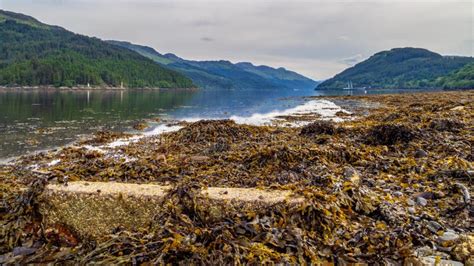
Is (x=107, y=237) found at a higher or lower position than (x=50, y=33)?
lower

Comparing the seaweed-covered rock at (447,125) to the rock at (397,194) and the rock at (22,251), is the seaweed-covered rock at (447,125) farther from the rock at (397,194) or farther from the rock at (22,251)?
the rock at (22,251)

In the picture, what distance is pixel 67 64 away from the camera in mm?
104750

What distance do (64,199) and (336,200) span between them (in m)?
3.19

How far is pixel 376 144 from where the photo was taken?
773 cm

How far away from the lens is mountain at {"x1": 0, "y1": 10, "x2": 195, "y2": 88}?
92.1m

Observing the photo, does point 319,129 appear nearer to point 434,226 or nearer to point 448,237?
point 434,226

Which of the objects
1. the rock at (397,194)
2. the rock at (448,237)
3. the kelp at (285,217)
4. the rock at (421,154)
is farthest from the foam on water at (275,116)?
the rock at (448,237)

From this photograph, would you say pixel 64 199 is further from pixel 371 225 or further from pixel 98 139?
pixel 98 139

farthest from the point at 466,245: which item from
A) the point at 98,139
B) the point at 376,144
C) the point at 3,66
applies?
the point at 3,66

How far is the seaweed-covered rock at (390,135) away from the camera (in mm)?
7570

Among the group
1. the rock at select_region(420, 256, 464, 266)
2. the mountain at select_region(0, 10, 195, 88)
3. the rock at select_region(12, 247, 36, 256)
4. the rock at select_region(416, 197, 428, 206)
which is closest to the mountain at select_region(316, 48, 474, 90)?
the mountain at select_region(0, 10, 195, 88)

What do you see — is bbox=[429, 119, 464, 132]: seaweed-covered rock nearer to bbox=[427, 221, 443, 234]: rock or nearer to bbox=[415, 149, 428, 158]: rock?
bbox=[415, 149, 428, 158]: rock

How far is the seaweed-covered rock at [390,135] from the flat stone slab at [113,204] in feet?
15.2

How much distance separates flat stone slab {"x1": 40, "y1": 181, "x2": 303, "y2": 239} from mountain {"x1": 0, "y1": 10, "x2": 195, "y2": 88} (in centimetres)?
9806
